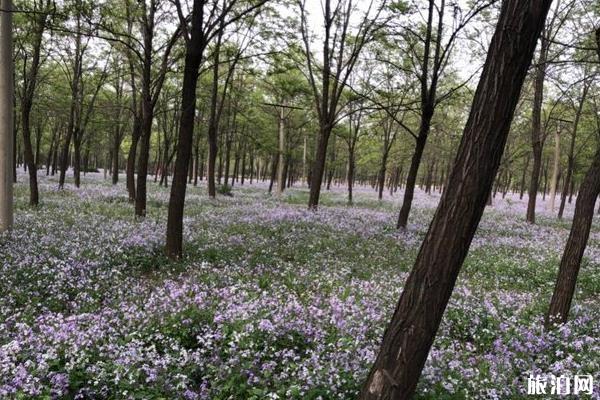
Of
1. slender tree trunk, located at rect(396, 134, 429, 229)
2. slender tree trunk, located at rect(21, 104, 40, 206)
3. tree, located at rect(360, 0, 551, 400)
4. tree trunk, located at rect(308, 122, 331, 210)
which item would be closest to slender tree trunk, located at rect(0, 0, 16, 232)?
slender tree trunk, located at rect(21, 104, 40, 206)

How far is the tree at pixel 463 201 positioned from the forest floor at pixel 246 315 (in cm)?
111

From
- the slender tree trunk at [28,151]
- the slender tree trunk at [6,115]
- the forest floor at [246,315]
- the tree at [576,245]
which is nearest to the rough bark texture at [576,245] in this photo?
the tree at [576,245]

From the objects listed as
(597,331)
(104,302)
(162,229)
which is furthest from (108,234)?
(597,331)

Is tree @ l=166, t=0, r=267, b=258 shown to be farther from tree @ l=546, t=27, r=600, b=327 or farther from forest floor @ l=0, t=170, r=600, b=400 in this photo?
tree @ l=546, t=27, r=600, b=327

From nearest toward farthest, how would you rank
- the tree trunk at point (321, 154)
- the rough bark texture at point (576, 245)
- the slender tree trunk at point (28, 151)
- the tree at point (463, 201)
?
the tree at point (463, 201)
the rough bark texture at point (576, 245)
the slender tree trunk at point (28, 151)
the tree trunk at point (321, 154)

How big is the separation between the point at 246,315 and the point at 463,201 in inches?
150

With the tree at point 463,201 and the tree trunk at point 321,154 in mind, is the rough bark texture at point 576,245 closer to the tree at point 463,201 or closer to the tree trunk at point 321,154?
the tree at point 463,201

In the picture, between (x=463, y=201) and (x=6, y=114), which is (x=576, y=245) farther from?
(x=6, y=114)

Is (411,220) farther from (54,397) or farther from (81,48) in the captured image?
(81,48)

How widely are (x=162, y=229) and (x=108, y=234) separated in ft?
5.95

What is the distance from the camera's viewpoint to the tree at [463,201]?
331 cm

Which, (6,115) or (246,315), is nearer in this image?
(246,315)

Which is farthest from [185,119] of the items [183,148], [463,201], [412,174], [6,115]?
[412,174]

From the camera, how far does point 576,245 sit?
7.25 m
